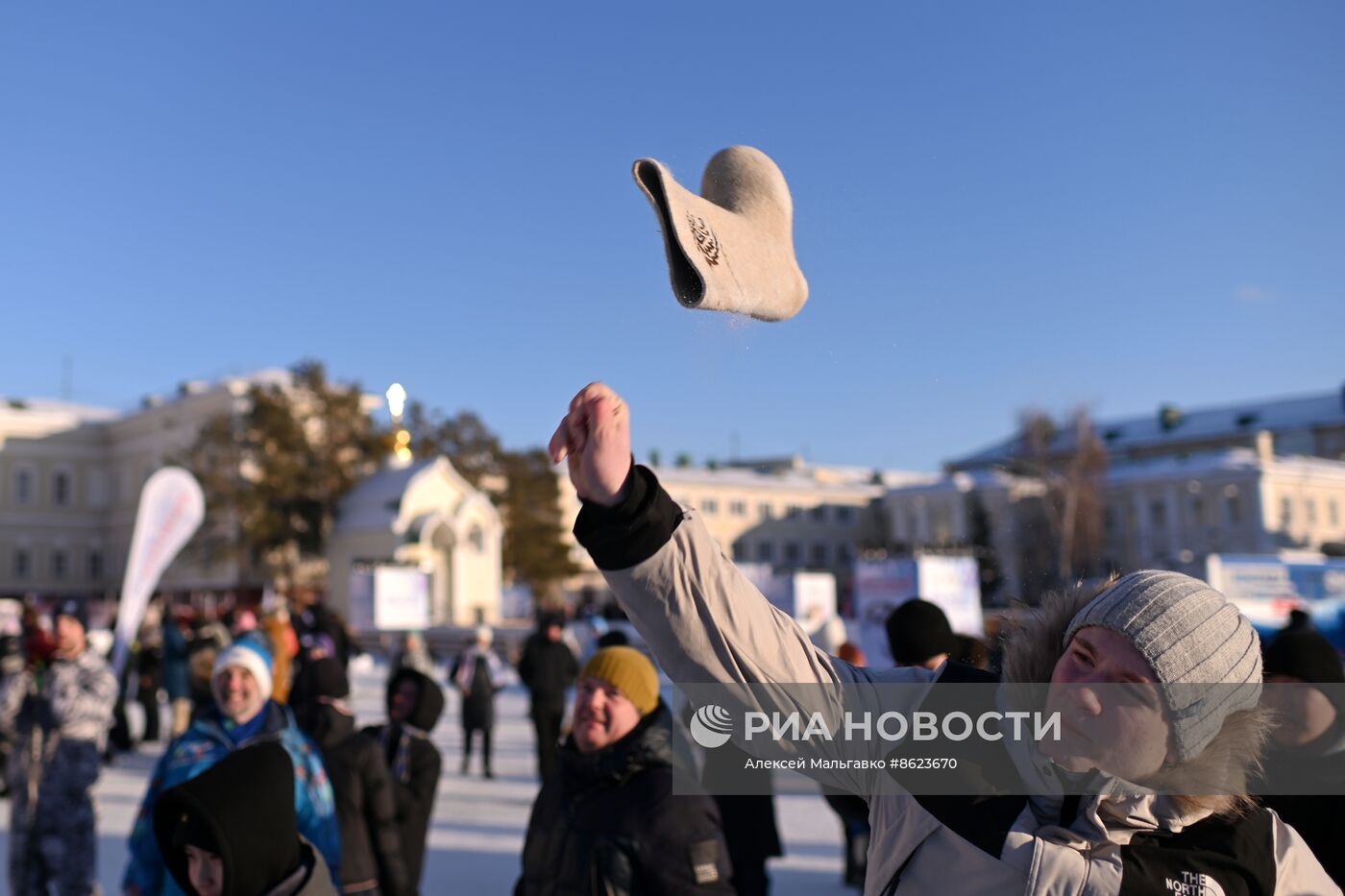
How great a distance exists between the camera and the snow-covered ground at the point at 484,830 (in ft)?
25.5

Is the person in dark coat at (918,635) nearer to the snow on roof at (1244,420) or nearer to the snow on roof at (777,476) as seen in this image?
the snow on roof at (777,476)

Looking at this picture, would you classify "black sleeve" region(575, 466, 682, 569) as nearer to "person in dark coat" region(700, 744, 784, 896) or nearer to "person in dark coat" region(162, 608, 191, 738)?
"person in dark coat" region(700, 744, 784, 896)

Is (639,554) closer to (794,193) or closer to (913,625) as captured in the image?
(794,193)

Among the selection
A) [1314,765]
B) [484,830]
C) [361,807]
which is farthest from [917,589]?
[1314,765]

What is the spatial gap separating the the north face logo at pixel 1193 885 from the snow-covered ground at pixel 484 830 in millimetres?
6257

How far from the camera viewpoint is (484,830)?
941 centimetres

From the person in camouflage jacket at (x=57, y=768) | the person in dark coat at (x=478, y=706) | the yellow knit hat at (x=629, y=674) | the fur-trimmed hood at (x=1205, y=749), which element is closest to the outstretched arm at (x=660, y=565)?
the fur-trimmed hood at (x=1205, y=749)

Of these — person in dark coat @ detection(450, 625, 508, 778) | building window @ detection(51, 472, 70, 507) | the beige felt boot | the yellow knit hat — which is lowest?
person in dark coat @ detection(450, 625, 508, 778)

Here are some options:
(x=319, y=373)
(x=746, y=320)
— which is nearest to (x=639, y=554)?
(x=746, y=320)

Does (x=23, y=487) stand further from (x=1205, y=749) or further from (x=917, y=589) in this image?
(x=1205, y=749)

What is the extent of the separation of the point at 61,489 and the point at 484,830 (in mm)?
67760

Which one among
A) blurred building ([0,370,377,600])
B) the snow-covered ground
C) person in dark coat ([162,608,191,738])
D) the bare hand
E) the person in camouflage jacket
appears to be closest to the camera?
the bare hand

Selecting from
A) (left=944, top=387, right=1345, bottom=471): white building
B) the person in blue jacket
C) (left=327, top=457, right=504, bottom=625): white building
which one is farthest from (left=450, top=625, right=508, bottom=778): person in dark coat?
(left=944, top=387, right=1345, bottom=471): white building

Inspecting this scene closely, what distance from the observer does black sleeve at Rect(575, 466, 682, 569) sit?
48.6 inches
